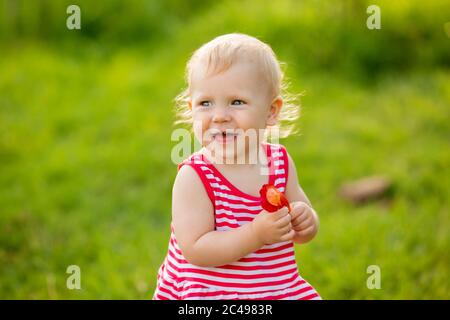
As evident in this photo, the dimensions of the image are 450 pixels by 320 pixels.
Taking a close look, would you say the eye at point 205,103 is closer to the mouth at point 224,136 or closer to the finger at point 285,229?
the mouth at point 224,136

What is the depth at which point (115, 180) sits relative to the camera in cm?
452

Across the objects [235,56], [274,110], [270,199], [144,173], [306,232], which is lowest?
[306,232]

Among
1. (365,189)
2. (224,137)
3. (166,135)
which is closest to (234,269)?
(224,137)

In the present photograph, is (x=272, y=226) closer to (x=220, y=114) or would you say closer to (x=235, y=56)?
(x=220, y=114)

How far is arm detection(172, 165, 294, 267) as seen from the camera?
191 cm

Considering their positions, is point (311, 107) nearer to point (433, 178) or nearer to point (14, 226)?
point (433, 178)

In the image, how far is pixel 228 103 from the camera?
199cm

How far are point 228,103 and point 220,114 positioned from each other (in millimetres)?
49

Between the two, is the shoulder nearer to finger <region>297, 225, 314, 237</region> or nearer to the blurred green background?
finger <region>297, 225, 314, 237</region>

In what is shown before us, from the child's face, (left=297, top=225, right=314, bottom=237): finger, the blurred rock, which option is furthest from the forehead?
the blurred rock

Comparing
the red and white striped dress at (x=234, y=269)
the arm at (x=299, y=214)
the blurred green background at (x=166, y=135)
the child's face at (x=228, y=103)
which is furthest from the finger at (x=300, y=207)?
the blurred green background at (x=166, y=135)

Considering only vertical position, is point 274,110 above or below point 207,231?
above

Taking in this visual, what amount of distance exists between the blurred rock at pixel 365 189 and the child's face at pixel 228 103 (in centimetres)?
226

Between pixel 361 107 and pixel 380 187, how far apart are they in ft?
4.63
